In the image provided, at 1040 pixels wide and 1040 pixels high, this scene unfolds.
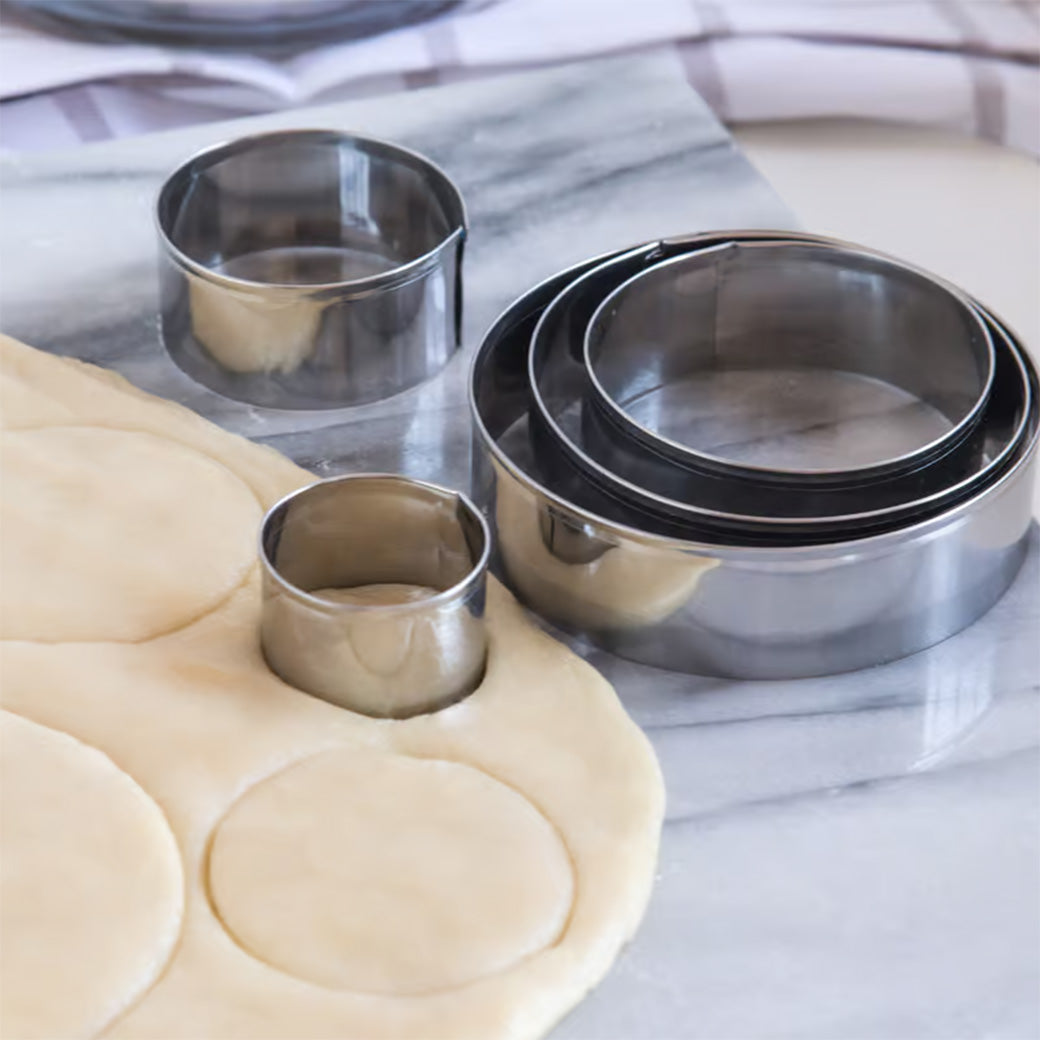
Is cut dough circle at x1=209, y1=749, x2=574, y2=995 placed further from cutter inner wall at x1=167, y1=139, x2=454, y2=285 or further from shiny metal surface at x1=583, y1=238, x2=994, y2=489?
cutter inner wall at x1=167, y1=139, x2=454, y2=285

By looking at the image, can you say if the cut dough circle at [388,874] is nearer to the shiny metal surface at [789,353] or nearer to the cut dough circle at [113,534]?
the cut dough circle at [113,534]

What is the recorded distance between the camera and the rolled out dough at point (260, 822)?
25.8 inches

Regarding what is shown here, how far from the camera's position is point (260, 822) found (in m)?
0.72

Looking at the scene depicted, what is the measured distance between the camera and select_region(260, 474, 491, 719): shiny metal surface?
75cm

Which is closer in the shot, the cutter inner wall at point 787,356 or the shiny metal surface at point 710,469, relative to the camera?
the shiny metal surface at point 710,469

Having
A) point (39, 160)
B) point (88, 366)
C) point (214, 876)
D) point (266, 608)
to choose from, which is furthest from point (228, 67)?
point (214, 876)

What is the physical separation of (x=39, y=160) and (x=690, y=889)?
743mm

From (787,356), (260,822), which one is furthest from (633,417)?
(260,822)

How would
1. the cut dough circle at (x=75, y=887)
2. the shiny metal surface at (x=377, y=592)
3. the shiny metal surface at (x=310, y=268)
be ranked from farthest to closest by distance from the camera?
the shiny metal surface at (x=310, y=268) < the shiny metal surface at (x=377, y=592) < the cut dough circle at (x=75, y=887)

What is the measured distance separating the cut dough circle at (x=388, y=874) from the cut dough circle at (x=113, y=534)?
0.46ft

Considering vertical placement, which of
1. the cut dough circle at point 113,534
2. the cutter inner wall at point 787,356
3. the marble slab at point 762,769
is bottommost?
the marble slab at point 762,769

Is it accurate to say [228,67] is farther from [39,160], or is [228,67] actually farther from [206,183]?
[206,183]

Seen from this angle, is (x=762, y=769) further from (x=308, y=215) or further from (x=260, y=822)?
(x=308, y=215)

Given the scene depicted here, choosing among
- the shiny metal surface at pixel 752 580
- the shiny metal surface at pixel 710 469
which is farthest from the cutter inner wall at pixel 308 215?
the shiny metal surface at pixel 752 580
